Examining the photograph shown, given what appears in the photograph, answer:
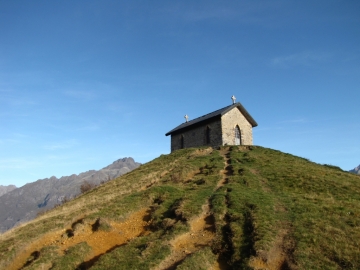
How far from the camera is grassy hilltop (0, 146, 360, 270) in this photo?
1406cm

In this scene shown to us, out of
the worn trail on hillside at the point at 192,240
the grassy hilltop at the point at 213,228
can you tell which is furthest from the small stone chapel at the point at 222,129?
the worn trail on hillside at the point at 192,240

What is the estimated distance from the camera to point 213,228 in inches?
679

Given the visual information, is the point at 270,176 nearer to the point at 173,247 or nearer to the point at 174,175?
A: the point at 174,175

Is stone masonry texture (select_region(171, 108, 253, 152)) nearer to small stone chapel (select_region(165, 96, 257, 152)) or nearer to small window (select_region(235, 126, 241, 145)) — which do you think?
small stone chapel (select_region(165, 96, 257, 152))

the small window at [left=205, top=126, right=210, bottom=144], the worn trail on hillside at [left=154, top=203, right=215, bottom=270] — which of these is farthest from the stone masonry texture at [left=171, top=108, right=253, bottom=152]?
the worn trail on hillside at [left=154, top=203, right=215, bottom=270]

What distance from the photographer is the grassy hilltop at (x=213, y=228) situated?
46.1 ft

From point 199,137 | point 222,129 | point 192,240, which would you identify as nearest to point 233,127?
point 222,129

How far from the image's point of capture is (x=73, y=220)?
2109cm

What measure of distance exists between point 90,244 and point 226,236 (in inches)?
304

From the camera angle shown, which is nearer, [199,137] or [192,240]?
[192,240]

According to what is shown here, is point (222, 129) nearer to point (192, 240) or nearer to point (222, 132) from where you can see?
point (222, 132)

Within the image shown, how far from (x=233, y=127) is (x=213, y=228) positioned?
90.2 ft

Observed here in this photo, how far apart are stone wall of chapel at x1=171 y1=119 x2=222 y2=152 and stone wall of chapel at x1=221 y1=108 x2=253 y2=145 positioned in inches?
33.3

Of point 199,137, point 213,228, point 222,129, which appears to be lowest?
point 213,228
